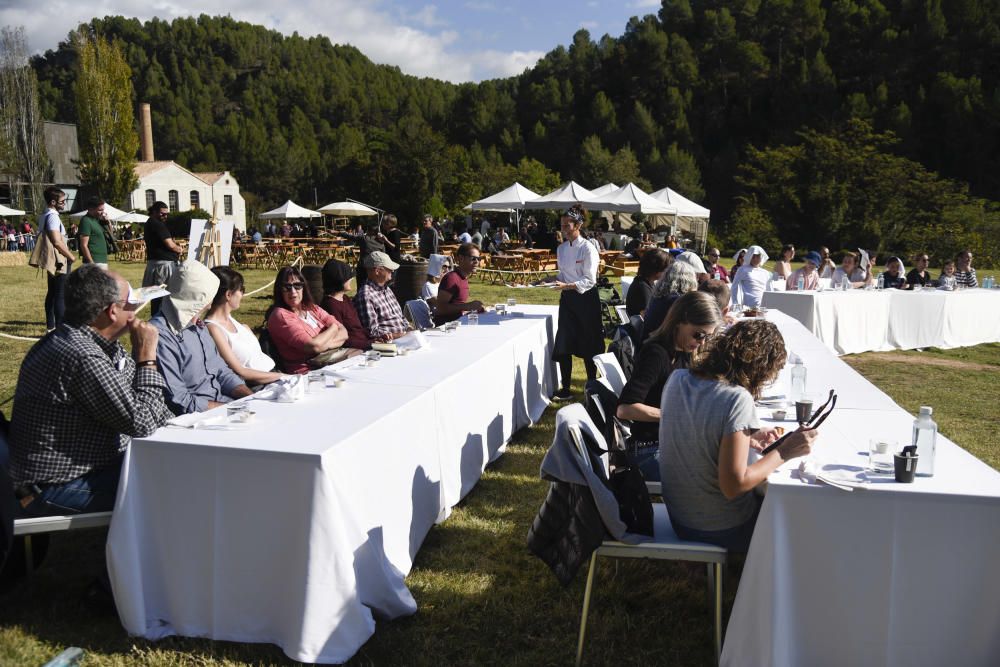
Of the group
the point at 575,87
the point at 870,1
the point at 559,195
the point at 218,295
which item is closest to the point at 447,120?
the point at 575,87

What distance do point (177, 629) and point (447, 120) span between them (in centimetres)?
7523

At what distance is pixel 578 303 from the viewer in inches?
235

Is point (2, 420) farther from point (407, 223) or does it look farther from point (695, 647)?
point (407, 223)

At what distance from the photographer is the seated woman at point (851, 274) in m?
10.4

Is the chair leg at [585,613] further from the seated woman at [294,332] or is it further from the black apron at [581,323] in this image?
the black apron at [581,323]

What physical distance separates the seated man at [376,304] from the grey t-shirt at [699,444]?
326 cm

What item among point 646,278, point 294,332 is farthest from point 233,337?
point 646,278

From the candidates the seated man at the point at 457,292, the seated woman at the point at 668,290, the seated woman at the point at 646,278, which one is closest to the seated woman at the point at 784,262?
the seated woman at the point at 646,278

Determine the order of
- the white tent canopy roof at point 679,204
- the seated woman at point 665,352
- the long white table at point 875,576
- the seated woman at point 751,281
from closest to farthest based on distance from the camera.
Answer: the long white table at point 875,576
the seated woman at point 665,352
the seated woman at point 751,281
the white tent canopy roof at point 679,204

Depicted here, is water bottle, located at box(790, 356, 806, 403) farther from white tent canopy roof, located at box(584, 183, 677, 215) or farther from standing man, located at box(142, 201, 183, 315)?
white tent canopy roof, located at box(584, 183, 677, 215)

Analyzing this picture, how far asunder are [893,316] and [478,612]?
8543mm

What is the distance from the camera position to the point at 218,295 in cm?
403

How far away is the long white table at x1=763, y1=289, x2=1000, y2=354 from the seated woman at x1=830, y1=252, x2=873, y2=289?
2.49ft

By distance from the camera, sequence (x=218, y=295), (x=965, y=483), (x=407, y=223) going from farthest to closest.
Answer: (x=407, y=223), (x=218, y=295), (x=965, y=483)
